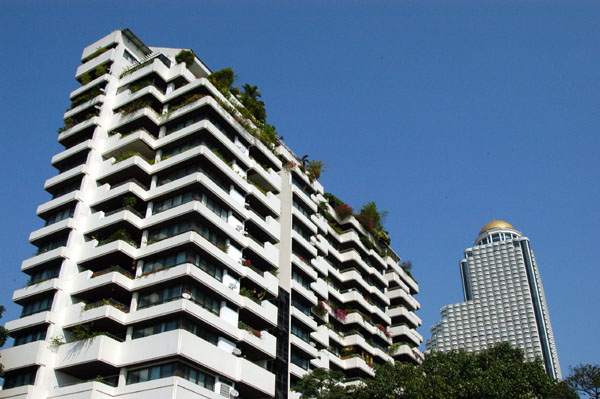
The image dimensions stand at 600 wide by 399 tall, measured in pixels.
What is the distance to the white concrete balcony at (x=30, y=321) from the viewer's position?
4431 cm

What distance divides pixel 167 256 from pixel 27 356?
11279mm

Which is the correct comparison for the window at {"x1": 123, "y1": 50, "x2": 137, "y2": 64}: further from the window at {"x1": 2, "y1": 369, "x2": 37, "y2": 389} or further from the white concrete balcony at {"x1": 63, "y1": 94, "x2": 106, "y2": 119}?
the window at {"x1": 2, "y1": 369, "x2": 37, "y2": 389}

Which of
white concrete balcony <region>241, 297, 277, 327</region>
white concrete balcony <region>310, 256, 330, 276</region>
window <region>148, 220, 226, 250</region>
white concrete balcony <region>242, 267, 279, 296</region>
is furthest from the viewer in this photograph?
white concrete balcony <region>310, 256, 330, 276</region>

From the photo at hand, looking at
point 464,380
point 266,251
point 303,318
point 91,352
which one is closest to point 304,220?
point 303,318

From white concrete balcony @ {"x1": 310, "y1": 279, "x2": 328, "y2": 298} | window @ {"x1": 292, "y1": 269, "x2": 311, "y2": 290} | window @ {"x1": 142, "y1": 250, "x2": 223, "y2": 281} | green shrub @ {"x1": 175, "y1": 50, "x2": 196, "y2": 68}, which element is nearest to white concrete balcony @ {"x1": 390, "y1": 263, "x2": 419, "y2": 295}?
white concrete balcony @ {"x1": 310, "y1": 279, "x2": 328, "y2": 298}

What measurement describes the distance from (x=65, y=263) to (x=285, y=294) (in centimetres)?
1821

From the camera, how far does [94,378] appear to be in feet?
144

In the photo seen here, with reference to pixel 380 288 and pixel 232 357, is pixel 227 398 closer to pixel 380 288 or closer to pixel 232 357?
pixel 232 357

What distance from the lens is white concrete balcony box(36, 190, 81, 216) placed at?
165ft

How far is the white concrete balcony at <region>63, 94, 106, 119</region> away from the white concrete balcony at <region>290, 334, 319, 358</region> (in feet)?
86.4

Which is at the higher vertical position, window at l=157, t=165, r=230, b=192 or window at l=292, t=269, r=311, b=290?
window at l=157, t=165, r=230, b=192

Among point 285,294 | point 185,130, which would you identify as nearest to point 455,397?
point 285,294

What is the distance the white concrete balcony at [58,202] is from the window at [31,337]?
10.4 meters

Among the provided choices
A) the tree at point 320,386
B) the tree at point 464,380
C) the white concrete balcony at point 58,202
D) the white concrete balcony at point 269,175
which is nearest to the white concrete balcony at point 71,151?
the white concrete balcony at point 58,202
